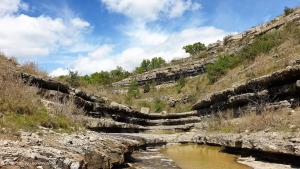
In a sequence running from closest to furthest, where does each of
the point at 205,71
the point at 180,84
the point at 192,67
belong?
the point at 180,84 → the point at 205,71 → the point at 192,67

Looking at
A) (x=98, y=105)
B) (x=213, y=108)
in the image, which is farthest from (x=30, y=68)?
(x=213, y=108)

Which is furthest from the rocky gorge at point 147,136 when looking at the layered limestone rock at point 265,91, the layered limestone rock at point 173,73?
the layered limestone rock at point 173,73

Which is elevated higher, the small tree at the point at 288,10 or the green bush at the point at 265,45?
the small tree at the point at 288,10

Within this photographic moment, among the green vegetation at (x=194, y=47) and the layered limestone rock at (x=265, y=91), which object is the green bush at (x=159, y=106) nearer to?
the layered limestone rock at (x=265, y=91)

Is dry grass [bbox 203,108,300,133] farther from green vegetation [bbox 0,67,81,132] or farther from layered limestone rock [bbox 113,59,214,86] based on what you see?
layered limestone rock [bbox 113,59,214,86]

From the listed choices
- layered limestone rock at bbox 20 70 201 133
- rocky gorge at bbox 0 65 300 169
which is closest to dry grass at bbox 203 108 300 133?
rocky gorge at bbox 0 65 300 169

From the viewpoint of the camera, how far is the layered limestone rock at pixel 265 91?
51.7 ft

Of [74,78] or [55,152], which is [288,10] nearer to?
[74,78]

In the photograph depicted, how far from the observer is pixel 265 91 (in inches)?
700

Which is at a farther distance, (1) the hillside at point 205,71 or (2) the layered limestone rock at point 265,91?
(1) the hillside at point 205,71

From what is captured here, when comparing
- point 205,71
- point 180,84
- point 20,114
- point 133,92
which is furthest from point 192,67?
point 20,114

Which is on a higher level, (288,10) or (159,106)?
(288,10)

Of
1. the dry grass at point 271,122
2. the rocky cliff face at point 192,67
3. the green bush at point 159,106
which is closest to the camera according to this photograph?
the dry grass at point 271,122

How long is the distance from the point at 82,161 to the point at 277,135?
22.4ft
